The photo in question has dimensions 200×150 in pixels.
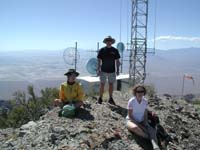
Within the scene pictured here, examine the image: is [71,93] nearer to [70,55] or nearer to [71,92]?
[71,92]

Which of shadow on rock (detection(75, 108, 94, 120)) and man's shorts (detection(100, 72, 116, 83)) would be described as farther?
man's shorts (detection(100, 72, 116, 83))

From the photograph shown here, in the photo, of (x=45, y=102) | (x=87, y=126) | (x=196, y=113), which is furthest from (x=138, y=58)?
(x=87, y=126)

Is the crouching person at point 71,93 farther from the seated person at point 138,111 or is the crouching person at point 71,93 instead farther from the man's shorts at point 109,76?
the seated person at point 138,111

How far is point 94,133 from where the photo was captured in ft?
25.6

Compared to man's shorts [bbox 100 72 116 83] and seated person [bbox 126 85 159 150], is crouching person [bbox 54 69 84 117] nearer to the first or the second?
man's shorts [bbox 100 72 116 83]

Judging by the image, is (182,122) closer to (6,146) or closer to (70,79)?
(70,79)

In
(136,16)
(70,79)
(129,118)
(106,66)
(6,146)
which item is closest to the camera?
(6,146)

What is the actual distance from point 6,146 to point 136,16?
16482 mm

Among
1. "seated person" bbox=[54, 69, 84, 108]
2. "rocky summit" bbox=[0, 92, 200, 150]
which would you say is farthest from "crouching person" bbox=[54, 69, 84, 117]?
"rocky summit" bbox=[0, 92, 200, 150]

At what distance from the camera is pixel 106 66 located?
32.9ft

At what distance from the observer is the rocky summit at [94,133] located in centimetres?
734

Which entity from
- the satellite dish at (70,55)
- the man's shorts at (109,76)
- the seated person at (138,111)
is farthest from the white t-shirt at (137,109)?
the satellite dish at (70,55)

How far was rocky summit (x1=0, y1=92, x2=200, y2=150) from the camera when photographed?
734 cm

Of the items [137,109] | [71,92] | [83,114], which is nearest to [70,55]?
[71,92]
